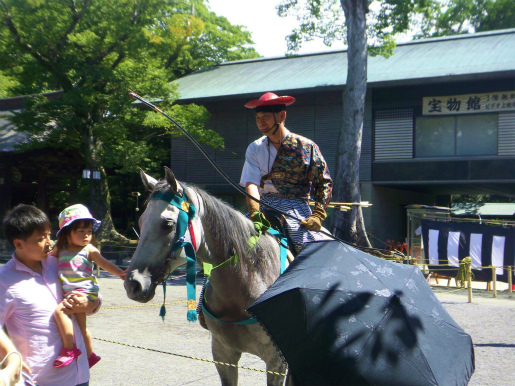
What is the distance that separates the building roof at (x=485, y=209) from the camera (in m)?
34.0

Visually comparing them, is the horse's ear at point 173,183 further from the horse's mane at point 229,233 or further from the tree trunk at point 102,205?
the tree trunk at point 102,205

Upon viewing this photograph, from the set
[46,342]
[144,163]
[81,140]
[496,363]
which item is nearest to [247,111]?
[144,163]

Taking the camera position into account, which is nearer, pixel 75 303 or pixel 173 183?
pixel 75 303

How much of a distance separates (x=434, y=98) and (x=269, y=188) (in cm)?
1799

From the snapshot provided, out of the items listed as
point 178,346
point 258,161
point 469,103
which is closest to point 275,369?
point 258,161

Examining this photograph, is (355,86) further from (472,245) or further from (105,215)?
(105,215)

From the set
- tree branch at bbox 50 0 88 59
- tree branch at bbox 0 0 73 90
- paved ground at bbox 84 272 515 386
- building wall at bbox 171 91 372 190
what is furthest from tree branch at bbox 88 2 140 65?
paved ground at bbox 84 272 515 386

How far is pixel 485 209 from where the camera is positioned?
3575 cm

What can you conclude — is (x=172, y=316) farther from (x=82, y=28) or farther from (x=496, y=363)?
(x=82, y=28)

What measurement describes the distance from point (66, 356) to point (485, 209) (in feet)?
120

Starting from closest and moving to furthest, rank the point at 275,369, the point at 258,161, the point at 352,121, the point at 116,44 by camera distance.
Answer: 1. the point at 275,369
2. the point at 258,161
3. the point at 352,121
4. the point at 116,44

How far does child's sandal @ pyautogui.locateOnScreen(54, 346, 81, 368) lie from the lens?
2855 mm

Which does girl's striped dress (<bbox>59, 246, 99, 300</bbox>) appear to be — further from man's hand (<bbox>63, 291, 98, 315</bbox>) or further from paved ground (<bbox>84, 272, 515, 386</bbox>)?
paved ground (<bbox>84, 272, 515, 386</bbox>)

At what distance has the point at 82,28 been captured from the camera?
20.0m
